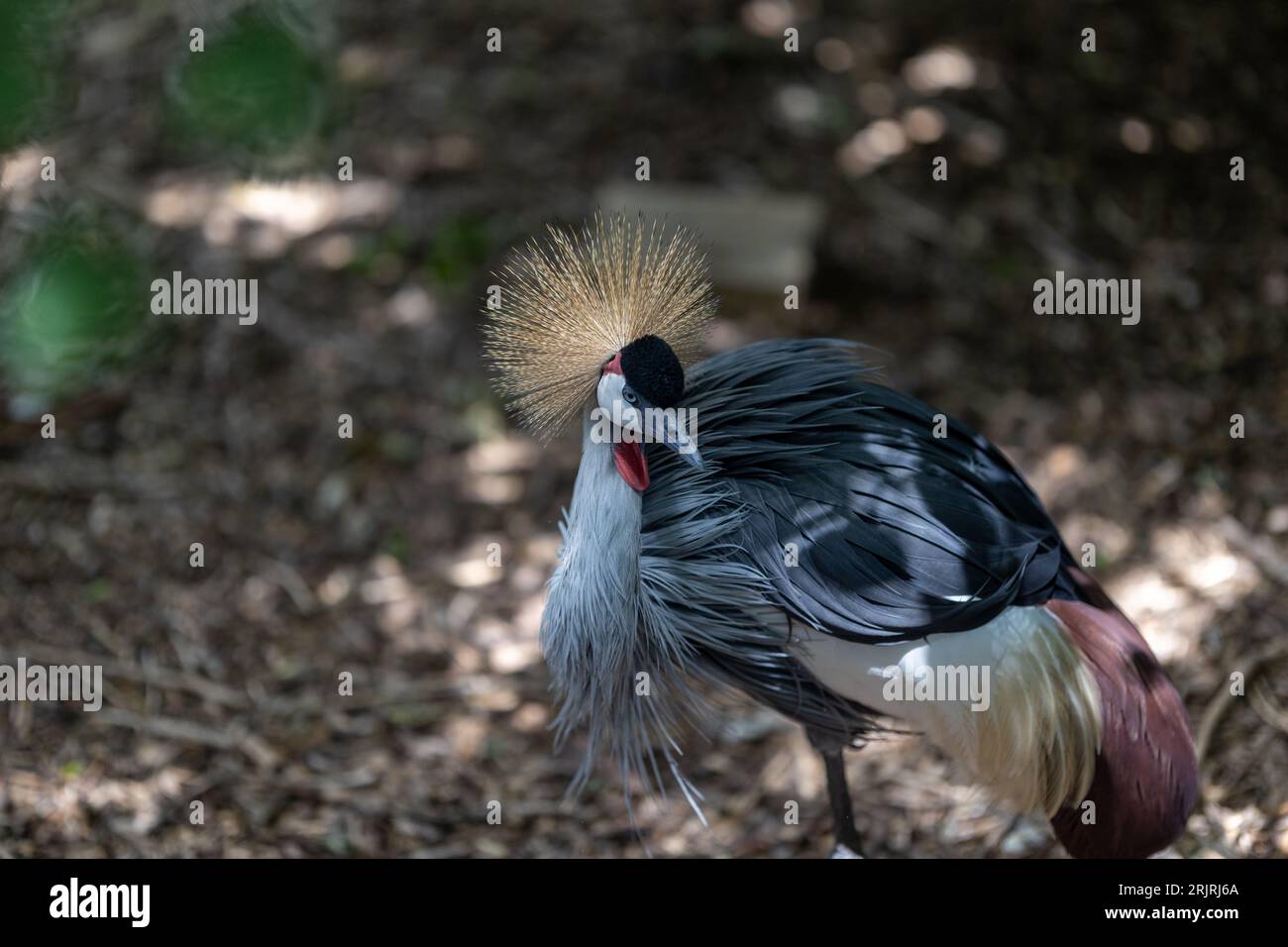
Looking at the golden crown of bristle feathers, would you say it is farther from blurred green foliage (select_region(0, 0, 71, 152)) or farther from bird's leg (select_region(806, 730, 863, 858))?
blurred green foliage (select_region(0, 0, 71, 152))

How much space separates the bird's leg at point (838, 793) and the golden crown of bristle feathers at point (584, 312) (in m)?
0.76

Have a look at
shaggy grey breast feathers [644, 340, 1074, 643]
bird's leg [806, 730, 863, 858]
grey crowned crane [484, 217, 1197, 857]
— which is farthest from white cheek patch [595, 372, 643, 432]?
bird's leg [806, 730, 863, 858]

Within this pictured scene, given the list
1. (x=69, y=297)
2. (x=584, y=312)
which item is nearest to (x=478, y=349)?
(x=69, y=297)

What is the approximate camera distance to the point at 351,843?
2730 mm

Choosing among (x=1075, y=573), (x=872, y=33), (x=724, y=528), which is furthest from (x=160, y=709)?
(x=872, y=33)

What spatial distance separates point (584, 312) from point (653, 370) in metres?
0.18

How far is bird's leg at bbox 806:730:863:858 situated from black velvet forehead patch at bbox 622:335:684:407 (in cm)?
73

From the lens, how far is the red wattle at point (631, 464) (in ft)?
6.78

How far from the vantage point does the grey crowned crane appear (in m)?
2.07

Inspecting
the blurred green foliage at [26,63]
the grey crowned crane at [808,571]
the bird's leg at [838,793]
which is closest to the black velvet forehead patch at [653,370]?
the grey crowned crane at [808,571]

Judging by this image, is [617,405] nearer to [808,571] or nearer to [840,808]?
[808,571]

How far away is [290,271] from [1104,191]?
2.63 meters

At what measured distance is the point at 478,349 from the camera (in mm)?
3941

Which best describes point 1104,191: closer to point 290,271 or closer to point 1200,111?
point 1200,111
